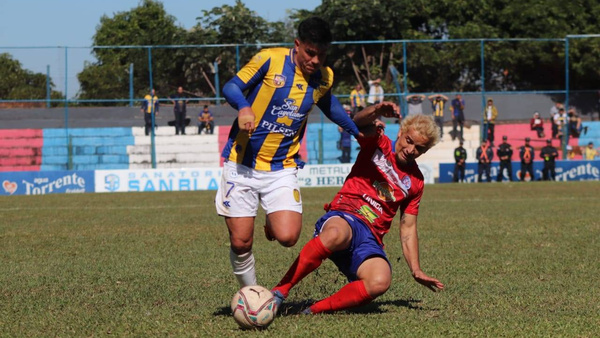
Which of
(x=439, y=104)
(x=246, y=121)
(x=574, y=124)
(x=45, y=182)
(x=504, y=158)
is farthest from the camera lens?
(x=574, y=124)

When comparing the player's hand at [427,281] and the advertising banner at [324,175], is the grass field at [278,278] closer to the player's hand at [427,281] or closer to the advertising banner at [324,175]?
the player's hand at [427,281]

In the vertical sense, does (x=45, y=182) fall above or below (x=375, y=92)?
below

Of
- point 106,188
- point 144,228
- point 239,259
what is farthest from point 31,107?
point 239,259

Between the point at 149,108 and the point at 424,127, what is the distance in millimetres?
24878

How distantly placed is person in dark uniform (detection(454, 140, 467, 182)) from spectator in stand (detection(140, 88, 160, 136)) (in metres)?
10.2

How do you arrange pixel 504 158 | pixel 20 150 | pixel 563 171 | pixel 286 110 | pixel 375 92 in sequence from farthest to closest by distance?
Answer: pixel 563 171 → pixel 504 158 → pixel 375 92 → pixel 20 150 → pixel 286 110

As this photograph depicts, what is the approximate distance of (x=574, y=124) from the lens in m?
32.0

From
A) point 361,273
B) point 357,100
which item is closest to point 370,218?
point 361,273

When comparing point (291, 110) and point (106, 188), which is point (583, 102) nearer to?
point (106, 188)

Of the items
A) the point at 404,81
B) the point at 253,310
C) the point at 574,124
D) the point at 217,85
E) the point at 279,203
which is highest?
the point at 404,81

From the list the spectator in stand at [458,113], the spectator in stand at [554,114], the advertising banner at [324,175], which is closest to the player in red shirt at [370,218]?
the advertising banner at [324,175]

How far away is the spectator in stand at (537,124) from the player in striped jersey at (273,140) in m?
28.8

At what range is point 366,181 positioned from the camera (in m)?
6.35

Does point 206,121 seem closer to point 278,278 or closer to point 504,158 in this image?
point 504,158
